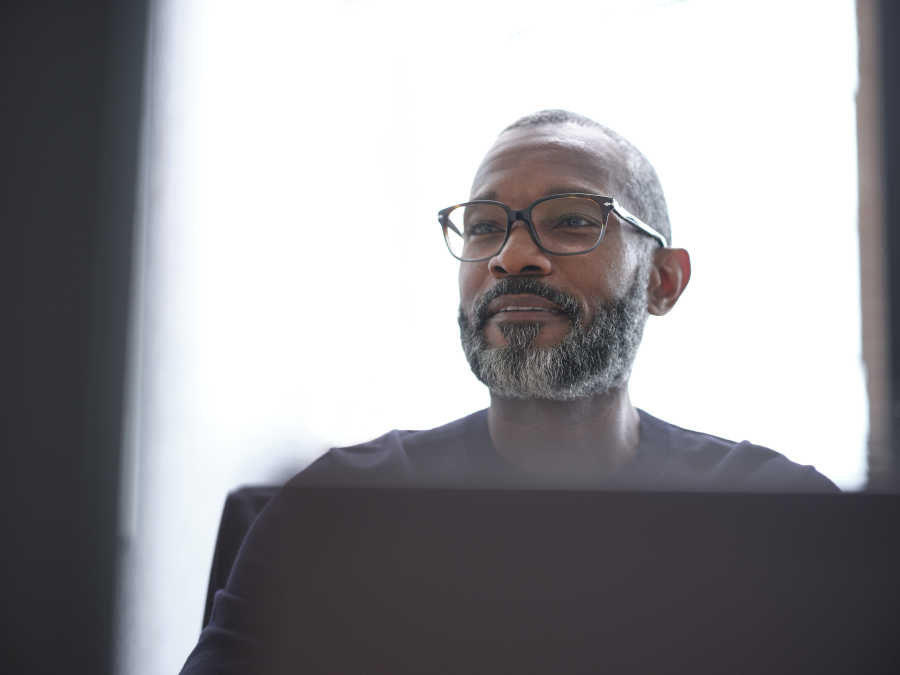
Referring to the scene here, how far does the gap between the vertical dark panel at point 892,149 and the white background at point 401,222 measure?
0.27ft

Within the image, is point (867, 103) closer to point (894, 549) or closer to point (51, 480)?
point (894, 549)

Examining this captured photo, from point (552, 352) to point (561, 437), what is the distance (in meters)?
0.13

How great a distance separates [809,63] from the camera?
85cm

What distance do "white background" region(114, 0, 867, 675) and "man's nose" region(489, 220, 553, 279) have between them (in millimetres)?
269

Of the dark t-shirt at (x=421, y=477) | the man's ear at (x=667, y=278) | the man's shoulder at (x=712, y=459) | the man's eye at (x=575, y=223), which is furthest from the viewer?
the man's ear at (x=667, y=278)

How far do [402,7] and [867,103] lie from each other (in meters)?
0.79

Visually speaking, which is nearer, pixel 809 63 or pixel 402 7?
pixel 809 63

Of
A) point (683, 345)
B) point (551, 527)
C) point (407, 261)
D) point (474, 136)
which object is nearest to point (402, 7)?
point (474, 136)

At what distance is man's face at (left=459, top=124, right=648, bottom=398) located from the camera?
702mm

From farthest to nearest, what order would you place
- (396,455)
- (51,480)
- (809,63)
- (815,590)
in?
(51,480) < (809,63) < (396,455) < (815,590)

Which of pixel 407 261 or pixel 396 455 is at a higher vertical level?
pixel 407 261

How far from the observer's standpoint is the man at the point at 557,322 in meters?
0.70

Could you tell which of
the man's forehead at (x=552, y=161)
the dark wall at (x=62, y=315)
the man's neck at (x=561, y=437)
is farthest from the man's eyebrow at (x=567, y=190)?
the dark wall at (x=62, y=315)

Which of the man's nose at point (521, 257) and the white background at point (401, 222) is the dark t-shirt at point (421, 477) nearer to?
the white background at point (401, 222)
